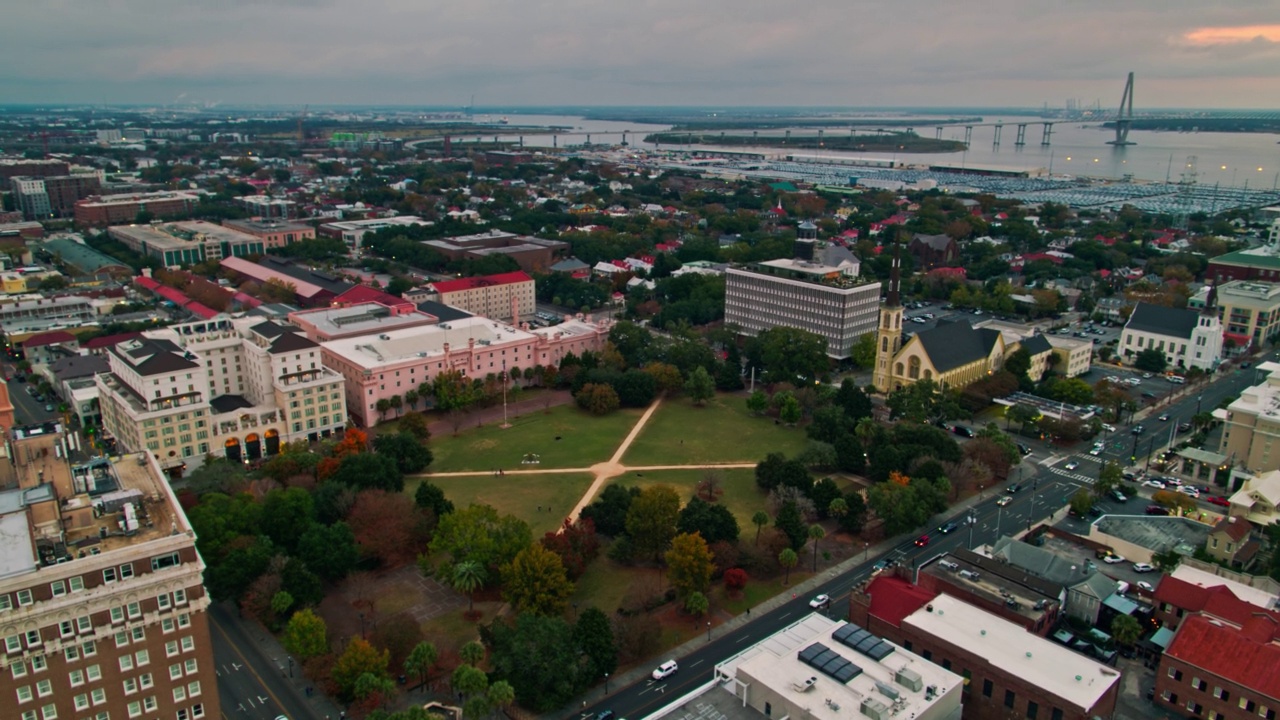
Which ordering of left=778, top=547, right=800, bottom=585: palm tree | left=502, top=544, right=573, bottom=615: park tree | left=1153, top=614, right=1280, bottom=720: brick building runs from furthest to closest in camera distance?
left=778, top=547, right=800, bottom=585: palm tree < left=502, top=544, right=573, bottom=615: park tree < left=1153, top=614, right=1280, bottom=720: brick building

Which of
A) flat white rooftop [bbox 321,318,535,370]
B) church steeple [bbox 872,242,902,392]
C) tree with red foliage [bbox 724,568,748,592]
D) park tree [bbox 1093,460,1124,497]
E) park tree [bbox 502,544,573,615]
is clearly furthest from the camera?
church steeple [bbox 872,242,902,392]

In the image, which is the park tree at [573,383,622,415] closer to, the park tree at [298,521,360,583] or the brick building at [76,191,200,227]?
the park tree at [298,521,360,583]

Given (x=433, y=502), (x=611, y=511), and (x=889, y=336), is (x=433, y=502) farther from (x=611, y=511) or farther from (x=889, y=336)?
(x=889, y=336)

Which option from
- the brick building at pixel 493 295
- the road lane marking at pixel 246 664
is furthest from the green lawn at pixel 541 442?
the brick building at pixel 493 295

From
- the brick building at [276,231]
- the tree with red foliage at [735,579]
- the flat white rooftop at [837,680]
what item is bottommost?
the tree with red foliage at [735,579]

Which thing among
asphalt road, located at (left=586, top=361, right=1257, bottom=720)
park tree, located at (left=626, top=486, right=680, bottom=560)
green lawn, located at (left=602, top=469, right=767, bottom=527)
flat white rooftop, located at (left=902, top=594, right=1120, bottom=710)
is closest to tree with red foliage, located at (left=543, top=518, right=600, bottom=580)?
park tree, located at (left=626, top=486, right=680, bottom=560)

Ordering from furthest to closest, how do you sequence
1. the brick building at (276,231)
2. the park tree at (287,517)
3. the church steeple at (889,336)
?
the brick building at (276,231)
the church steeple at (889,336)
the park tree at (287,517)

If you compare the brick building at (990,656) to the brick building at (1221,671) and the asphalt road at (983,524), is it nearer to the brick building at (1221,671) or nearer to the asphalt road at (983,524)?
the brick building at (1221,671)
